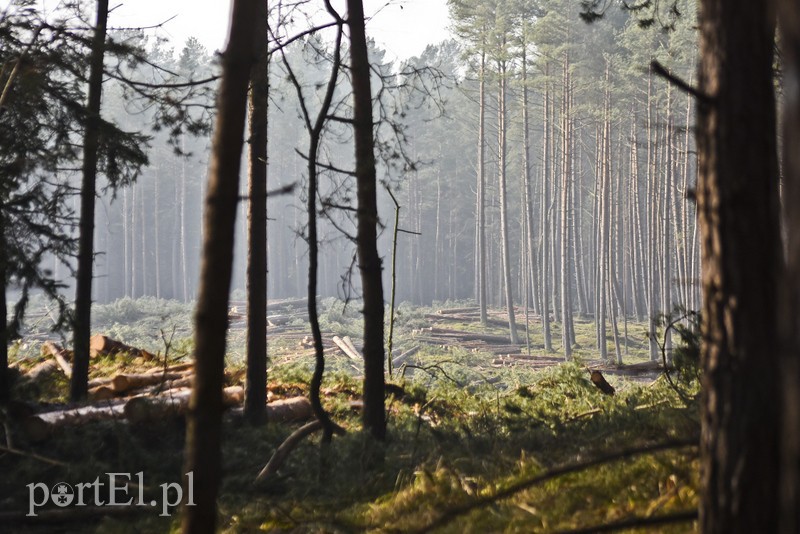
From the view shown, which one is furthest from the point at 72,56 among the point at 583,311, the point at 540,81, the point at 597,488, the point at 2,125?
the point at 583,311

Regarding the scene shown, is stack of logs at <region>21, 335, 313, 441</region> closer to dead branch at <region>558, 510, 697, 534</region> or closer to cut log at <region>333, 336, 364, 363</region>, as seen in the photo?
dead branch at <region>558, 510, 697, 534</region>

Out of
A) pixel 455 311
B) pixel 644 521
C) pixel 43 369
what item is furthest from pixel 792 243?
pixel 455 311

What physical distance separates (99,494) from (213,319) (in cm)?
404

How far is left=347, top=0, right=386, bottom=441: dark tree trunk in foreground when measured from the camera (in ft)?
24.5

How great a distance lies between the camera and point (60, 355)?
41.5 feet

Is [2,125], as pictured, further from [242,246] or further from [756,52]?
[242,246]

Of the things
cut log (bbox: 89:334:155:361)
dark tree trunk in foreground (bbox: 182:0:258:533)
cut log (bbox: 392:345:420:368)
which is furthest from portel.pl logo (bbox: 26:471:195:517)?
cut log (bbox: 392:345:420:368)

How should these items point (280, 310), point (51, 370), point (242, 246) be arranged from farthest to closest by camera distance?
point (242, 246), point (280, 310), point (51, 370)

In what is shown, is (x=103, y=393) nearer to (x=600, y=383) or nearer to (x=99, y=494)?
(x=99, y=494)

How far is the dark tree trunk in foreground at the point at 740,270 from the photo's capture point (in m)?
2.33

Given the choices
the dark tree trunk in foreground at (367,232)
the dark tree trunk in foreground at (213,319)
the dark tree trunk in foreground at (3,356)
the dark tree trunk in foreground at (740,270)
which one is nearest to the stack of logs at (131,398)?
the dark tree trunk in foreground at (3,356)

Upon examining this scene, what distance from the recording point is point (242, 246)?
74.8 m

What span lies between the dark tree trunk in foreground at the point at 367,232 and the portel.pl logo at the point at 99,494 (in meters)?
2.05

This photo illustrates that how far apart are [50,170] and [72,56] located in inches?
55.0
